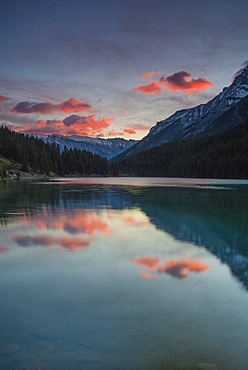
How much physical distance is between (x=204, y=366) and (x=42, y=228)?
17749 mm

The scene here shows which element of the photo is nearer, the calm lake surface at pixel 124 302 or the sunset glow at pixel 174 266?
the calm lake surface at pixel 124 302

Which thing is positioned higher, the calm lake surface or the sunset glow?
the calm lake surface

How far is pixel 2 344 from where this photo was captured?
6.24 metres

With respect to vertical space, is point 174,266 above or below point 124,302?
below

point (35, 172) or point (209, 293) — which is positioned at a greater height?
point (35, 172)

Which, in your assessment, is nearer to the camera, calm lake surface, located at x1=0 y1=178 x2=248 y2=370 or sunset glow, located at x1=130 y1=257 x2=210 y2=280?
calm lake surface, located at x1=0 y1=178 x2=248 y2=370

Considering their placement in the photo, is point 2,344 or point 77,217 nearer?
point 2,344

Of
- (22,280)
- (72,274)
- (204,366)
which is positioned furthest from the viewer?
(72,274)

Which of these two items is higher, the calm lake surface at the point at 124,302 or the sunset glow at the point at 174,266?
the calm lake surface at the point at 124,302

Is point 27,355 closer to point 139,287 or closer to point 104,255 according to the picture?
point 139,287

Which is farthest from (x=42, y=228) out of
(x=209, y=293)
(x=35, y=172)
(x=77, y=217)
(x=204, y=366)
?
(x=35, y=172)

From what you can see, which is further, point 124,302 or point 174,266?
point 174,266

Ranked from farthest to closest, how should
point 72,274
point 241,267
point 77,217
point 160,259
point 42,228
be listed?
1. point 77,217
2. point 42,228
3. point 160,259
4. point 241,267
5. point 72,274

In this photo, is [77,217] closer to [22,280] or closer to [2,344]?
[22,280]
